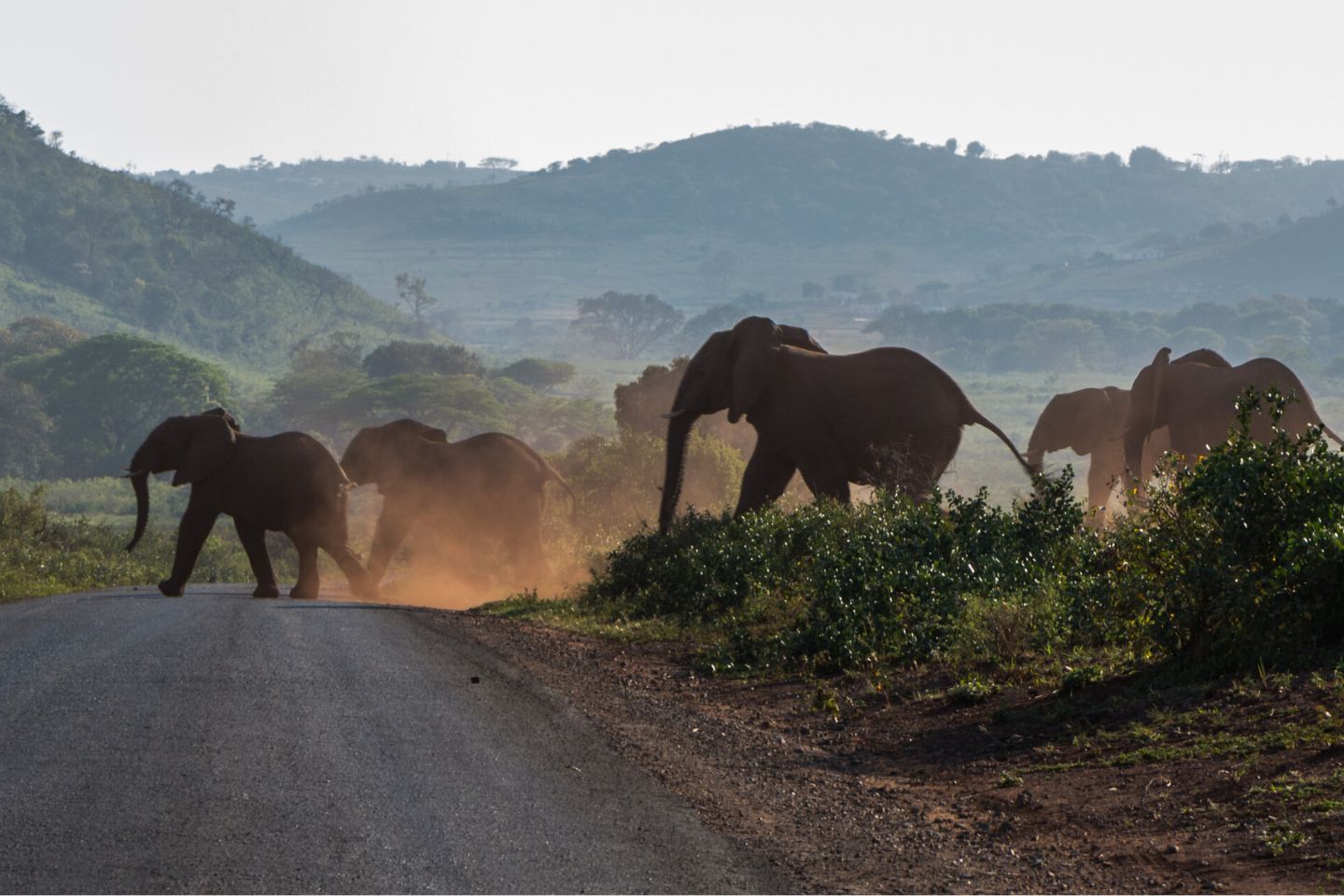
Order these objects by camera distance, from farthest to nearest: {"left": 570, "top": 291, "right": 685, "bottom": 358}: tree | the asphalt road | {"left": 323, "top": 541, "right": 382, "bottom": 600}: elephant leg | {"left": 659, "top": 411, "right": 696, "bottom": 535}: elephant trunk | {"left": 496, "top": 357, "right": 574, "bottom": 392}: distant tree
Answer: {"left": 570, "top": 291, "right": 685, "bottom": 358}: tree
{"left": 496, "top": 357, "right": 574, "bottom": 392}: distant tree
{"left": 323, "top": 541, "right": 382, "bottom": 600}: elephant leg
{"left": 659, "top": 411, "right": 696, "bottom": 535}: elephant trunk
the asphalt road

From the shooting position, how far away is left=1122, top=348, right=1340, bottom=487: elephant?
21359 mm

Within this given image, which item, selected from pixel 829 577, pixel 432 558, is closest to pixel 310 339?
pixel 432 558

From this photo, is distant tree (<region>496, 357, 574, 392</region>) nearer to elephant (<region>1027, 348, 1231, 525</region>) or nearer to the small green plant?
elephant (<region>1027, 348, 1231, 525</region>)

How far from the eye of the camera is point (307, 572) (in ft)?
74.6

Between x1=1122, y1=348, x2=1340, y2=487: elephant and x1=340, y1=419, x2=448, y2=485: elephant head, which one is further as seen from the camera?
x1=340, y1=419, x2=448, y2=485: elephant head

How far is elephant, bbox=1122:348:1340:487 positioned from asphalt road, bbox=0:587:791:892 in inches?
503

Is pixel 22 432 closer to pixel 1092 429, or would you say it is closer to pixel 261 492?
pixel 261 492

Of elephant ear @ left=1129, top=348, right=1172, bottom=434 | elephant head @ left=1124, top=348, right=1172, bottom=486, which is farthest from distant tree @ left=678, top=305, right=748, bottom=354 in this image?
elephant ear @ left=1129, top=348, right=1172, bottom=434

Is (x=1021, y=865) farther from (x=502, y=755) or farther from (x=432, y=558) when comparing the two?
(x=432, y=558)

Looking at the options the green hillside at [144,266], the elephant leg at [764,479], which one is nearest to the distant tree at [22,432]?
the green hillside at [144,266]

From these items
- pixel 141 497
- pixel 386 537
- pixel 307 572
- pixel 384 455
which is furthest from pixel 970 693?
pixel 141 497

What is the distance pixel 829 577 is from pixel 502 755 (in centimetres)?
501

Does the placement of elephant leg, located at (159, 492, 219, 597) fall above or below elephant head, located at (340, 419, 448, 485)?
below

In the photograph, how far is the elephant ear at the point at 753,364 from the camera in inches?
816
